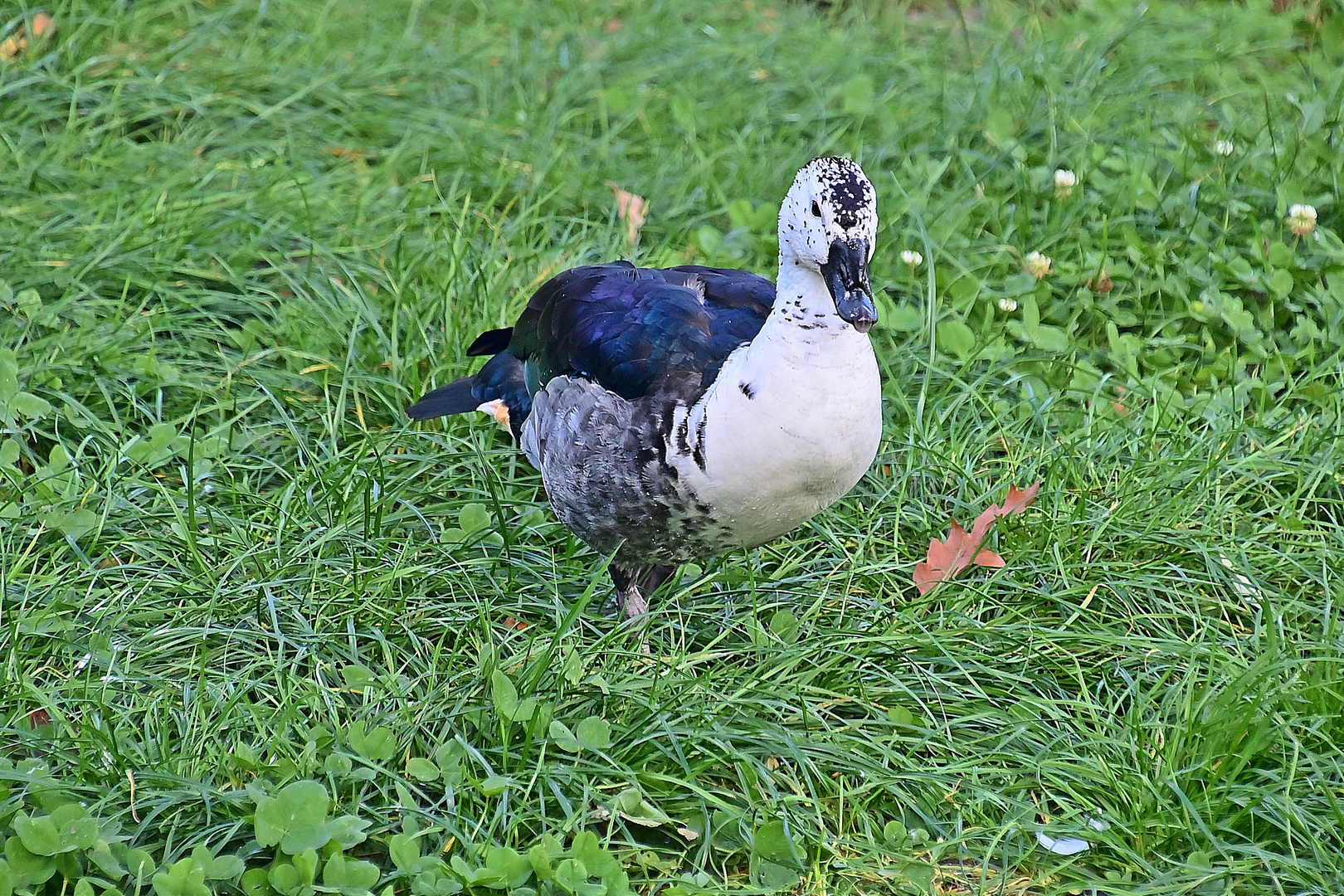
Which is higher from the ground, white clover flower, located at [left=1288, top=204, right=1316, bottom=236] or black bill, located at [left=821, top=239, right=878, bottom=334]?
black bill, located at [left=821, top=239, right=878, bottom=334]

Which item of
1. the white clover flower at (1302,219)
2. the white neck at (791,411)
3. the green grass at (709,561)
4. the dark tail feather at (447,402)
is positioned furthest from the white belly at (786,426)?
the white clover flower at (1302,219)

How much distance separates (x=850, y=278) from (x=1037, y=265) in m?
1.74

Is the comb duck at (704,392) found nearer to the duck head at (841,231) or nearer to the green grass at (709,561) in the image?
the duck head at (841,231)

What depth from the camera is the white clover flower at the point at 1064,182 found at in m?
4.01

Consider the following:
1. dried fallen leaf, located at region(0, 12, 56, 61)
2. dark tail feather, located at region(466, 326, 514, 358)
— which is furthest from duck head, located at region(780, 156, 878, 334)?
dried fallen leaf, located at region(0, 12, 56, 61)

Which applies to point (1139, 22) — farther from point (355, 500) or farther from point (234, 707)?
point (234, 707)

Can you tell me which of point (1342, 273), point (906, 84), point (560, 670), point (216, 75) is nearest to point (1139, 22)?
point (906, 84)

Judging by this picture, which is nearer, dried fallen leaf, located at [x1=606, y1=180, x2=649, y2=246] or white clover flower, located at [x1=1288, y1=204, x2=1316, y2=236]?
white clover flower, located at [x1=1288, y1=204, x2=1316, y2=236]

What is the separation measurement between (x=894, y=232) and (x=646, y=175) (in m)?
0.91

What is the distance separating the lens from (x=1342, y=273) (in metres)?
3.79

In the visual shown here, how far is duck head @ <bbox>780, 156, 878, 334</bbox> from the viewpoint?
7.45ft

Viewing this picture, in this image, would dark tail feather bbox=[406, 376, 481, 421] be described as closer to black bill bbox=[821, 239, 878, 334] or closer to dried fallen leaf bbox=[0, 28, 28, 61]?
black bill bbox=[821, 239, 878, 334]

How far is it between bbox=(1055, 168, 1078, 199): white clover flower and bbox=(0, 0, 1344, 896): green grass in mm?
35

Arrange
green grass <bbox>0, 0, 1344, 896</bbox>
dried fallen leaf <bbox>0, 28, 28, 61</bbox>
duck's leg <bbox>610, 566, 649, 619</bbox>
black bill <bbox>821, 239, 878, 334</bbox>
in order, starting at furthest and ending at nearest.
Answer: dried fallen leaf <bbox>0, 28, 28, 61</bbox> → duck's leg <bbox>610, 566, 649, 619</bbox> → green grass <bbox>0, 0, 1344, 896</bbox> → black bill <bbox>821, 239, 878, 334</bbox>
